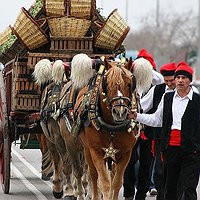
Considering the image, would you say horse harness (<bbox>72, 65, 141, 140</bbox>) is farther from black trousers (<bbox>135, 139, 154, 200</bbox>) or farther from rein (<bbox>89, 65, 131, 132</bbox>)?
black trousers (<bbox>135, 139, 154, 200</bbox>)

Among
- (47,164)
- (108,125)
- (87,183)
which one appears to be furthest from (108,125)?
(47,164)

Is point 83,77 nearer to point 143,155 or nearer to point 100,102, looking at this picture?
point 100,102

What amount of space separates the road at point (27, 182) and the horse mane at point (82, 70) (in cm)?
230

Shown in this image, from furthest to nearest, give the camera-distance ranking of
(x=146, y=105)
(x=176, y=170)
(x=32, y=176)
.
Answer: (x=32, y=176), (x=146, y=105), (x=176, y=170)

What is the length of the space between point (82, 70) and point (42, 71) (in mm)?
1755

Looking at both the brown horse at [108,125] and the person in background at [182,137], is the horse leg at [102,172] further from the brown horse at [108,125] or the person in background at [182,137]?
the person in background at [182,137]

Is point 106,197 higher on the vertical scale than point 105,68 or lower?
lower

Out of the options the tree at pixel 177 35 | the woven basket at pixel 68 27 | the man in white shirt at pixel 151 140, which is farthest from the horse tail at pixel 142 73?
the tree at pixel 177 35

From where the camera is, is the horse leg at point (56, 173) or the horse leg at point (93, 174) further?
the horse leg at point (56, 173)

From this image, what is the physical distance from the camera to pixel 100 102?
1064 cm

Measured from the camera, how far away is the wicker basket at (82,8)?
13102 millimetres

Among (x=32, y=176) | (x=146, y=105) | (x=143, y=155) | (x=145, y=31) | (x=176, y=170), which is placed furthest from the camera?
(x=145, y=31)

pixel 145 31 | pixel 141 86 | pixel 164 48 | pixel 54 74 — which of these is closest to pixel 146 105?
pixel 141 86

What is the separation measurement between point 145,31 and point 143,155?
11734cm
